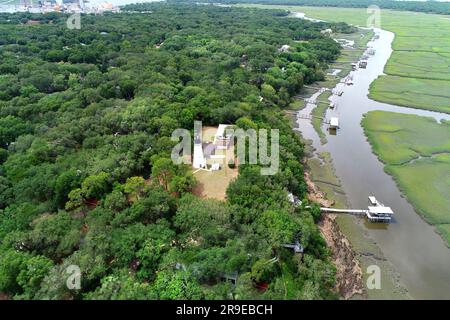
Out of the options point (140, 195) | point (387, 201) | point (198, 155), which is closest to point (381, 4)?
point (387, 201)

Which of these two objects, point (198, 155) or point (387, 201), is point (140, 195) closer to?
point (198, 155)

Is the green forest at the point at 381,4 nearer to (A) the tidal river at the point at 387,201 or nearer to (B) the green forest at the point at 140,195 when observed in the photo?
(A) the tidal river at the point at 387,201

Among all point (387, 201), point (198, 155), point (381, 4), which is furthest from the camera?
point (381, 4)

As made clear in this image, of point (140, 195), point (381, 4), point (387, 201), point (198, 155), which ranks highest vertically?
point (381, 4)

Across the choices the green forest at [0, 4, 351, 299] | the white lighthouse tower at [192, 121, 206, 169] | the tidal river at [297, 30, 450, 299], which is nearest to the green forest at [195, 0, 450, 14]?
the tidal river at [297, 30, 450, 299]

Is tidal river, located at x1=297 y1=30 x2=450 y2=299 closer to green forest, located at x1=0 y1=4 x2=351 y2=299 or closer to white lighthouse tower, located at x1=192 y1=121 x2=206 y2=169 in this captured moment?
green forest, located at x1=0 y1=4 x2=351 y2=299

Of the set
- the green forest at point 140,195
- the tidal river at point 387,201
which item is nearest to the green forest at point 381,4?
the tidal river at point 387,201
